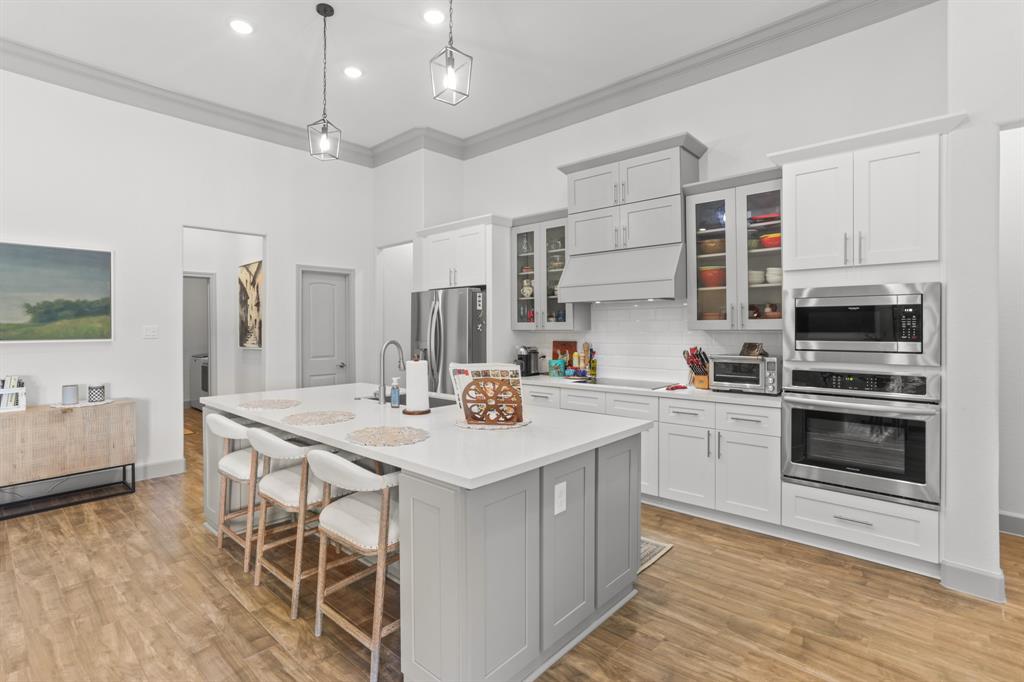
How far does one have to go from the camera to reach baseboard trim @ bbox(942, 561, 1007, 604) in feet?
8.62

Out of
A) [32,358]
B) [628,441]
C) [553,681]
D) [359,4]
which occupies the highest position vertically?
[359,4]

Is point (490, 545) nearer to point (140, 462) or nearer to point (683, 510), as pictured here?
point (683, 510)

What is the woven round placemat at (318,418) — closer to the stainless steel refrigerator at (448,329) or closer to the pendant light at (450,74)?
the pendant light at (450,74)

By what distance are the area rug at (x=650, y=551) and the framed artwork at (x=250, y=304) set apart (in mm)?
5159

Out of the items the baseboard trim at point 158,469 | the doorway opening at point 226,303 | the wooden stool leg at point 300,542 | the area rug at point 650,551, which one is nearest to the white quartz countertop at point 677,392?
the area rug at point 650,551

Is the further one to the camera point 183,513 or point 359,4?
point 183,513

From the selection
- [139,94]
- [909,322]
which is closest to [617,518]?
[909,322]

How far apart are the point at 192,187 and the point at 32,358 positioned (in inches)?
78.2

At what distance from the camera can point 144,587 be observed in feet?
9.11

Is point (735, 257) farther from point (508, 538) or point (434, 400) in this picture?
point (508, 538)

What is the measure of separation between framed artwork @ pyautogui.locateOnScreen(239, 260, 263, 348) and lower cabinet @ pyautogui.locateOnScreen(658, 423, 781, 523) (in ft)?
16.5

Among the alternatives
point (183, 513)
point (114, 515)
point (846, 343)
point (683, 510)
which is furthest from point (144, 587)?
point (846, 343)

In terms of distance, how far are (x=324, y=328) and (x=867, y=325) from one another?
531 cm

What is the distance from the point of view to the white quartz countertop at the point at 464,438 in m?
1.88
